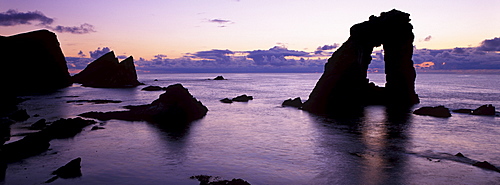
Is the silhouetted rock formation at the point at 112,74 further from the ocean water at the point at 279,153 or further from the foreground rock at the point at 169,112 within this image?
the ocean water at the point at 279,153

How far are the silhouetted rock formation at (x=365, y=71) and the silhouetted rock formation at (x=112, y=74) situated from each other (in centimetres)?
10540

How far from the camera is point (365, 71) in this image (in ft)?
186

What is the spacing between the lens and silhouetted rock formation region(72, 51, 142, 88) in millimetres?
135875

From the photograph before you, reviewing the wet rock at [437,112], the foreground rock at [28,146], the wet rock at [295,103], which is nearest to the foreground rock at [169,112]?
the foreground rock at [28,146]

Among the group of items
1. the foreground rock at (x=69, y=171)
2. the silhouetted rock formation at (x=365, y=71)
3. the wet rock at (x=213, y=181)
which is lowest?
the wet rock at (x=213, y=181)

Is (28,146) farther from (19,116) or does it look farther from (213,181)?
(19,116)

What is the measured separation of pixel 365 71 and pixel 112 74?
113963mm

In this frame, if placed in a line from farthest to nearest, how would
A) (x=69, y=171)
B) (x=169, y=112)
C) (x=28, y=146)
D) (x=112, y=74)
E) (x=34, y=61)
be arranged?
1. (x=112, y=74)
2. (x=34, y=61)
3. (x=169, y=112)
4. (x=28, y=146)
5. (x=69, y=171)

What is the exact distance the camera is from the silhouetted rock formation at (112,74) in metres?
136

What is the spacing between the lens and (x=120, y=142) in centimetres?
2577

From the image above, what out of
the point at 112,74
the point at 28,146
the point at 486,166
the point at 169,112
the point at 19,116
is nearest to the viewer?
the point at 486,166

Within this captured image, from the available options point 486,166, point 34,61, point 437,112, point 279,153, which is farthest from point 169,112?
point 34,61

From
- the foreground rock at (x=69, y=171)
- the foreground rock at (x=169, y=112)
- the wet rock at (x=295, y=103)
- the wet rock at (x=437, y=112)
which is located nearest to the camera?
the foreground rock at (x=69, y=171)

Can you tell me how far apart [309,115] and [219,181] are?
101 ft
